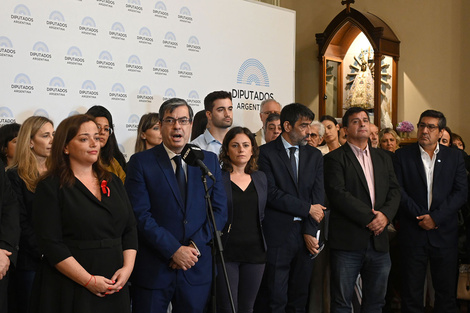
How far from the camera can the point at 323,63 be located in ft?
30.8

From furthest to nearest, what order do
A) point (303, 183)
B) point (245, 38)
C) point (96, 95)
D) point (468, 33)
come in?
point (468, 33) → point (245, 38) → point (96, 95) → point (303, 183)

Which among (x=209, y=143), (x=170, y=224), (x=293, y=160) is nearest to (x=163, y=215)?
(x=170, y=224)

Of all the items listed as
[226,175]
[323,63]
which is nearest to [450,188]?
[226,175]

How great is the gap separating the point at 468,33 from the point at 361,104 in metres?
1.85

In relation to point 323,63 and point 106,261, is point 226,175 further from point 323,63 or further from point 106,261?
point 323,63

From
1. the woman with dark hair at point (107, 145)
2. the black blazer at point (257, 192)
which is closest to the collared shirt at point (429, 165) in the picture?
the black blazer at point (257, 192)

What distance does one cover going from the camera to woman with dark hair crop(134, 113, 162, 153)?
4664mm

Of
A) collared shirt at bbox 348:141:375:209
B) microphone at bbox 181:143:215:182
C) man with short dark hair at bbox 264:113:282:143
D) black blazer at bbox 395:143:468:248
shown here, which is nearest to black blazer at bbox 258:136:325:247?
collared shirt at bbox 348:141:375:209

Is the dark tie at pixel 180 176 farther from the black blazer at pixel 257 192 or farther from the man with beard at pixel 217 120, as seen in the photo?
the man with beard at pixel 217 120

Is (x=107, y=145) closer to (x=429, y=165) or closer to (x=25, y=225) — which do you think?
(x=25, y=225)

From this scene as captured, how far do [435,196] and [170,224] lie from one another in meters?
2.40

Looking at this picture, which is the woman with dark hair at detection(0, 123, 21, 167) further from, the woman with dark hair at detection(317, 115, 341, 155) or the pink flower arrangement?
the pink flower arrangement

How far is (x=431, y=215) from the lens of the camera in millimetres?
4559

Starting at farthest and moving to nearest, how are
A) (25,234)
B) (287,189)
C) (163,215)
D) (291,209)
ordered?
(287,189) → (291,209) → (25,234) → (163,215)
